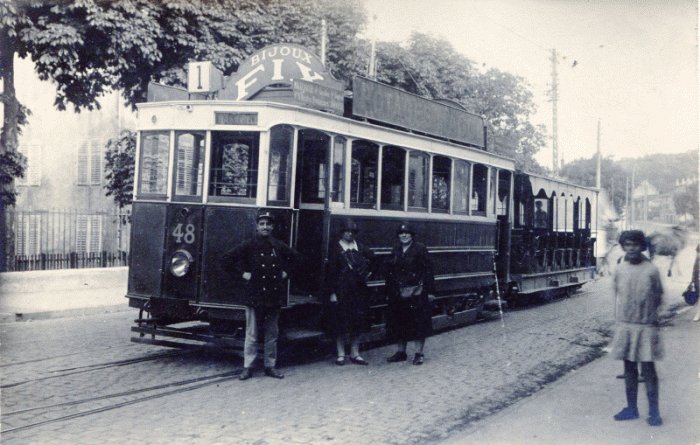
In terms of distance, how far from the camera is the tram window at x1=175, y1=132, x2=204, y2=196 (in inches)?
299

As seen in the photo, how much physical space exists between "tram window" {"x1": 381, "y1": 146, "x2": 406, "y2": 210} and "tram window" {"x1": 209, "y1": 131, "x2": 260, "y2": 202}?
2302mm

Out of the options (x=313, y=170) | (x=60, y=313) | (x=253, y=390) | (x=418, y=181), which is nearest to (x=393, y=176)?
(x=418, y=181)

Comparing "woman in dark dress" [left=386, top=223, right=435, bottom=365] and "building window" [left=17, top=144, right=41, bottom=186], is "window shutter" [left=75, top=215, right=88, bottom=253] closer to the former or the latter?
"woman in dark dress" [left=386, top=223, right=435, bottom=365]

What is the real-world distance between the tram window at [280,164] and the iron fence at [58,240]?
22.3ft

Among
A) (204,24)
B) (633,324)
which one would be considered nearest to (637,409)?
(633,324)

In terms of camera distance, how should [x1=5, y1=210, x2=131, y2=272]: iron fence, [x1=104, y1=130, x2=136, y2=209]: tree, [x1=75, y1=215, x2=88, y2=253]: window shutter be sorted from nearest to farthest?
[x1=5, y1=210, x2=131, y2=272]: iron fence < [x1=75, y1=215, x2=88, y2=253]: window shutter < [x1=104, y1=130, x2=136, y2=209]: tree

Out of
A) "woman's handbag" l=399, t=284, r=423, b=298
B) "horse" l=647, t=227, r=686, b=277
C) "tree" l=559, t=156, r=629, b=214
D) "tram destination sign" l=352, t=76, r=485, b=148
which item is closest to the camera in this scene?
"woman's handbag" l=399, t=284, r=423, b=298

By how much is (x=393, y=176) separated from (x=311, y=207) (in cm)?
152

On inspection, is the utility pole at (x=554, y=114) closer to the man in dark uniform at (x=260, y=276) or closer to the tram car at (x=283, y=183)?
the tram car at (x=283, y=183)

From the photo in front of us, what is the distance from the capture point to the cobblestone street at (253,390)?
5.35m

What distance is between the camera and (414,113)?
10.1 meters

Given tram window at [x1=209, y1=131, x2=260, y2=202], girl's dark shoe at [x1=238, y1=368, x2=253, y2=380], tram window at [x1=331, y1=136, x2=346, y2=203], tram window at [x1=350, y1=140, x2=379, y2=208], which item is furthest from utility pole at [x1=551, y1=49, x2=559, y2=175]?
girl's dark shoe at [x1=238, y1=368, x2=253, y2=380]

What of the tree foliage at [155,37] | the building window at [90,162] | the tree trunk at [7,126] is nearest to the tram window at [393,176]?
the tree foliage at [155,37]

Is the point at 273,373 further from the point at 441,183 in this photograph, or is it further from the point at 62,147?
the point at 62,147
